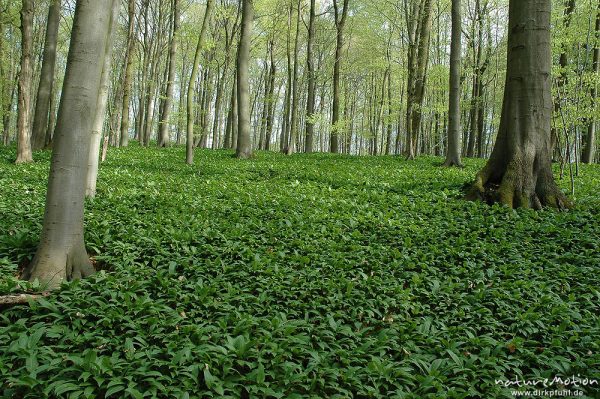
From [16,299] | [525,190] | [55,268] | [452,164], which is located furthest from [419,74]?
[16,299]

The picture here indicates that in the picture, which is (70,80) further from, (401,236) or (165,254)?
(401,236)

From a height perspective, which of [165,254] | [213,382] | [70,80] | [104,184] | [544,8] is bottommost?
[213,382]

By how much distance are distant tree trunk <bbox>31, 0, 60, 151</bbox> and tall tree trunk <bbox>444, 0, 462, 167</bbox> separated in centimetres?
1287

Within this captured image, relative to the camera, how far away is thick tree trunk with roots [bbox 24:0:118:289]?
3.92 metres

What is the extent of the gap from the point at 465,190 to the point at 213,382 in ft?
21.5

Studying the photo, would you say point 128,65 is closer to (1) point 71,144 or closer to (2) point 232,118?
(2) point 232,118

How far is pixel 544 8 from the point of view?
23.1 feet

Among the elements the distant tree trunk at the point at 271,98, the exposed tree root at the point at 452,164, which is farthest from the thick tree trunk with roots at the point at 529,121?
the distant tree trunk at the point at 271,98

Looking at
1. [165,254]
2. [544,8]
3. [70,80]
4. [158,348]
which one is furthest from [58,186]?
[544,8]

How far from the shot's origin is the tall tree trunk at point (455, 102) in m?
12.7

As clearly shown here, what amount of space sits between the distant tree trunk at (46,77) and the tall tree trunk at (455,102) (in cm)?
1287

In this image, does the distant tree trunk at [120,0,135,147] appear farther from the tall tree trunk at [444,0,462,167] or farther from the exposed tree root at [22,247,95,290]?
the exposed tree root at [22,247,95,290]

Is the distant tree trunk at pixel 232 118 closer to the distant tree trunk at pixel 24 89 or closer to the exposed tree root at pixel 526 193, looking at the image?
the distant tree trunk at pixel 24 89

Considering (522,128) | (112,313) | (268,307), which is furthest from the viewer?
(522,128)
